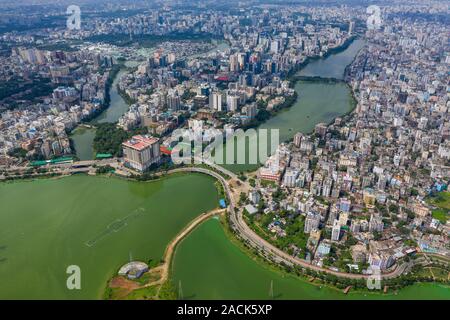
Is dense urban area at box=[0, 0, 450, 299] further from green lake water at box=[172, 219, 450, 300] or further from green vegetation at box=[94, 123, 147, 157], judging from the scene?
green lake water at box=[172, 219, 450, 300]

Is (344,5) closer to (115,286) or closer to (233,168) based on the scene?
(233,168)

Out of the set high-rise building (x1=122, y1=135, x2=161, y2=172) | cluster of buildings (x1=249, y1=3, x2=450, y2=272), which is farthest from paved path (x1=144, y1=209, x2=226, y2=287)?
high-rise building (x1=122, y1=135, x2=161, y2=172)

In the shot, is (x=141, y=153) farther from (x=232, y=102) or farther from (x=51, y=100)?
(x=51, y=100)

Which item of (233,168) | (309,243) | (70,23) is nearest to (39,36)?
(70,23)

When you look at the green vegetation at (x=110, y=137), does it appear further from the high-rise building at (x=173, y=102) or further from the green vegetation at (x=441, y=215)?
the green vegetation at (x=441, y=215)

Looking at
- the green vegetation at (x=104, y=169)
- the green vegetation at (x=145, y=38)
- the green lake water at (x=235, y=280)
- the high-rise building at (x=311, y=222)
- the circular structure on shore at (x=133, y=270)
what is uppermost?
the green vegetation at (x=145, y=38)

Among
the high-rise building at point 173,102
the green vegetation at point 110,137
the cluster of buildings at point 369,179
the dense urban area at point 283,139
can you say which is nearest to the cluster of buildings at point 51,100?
the dense urban area at point 283,139
